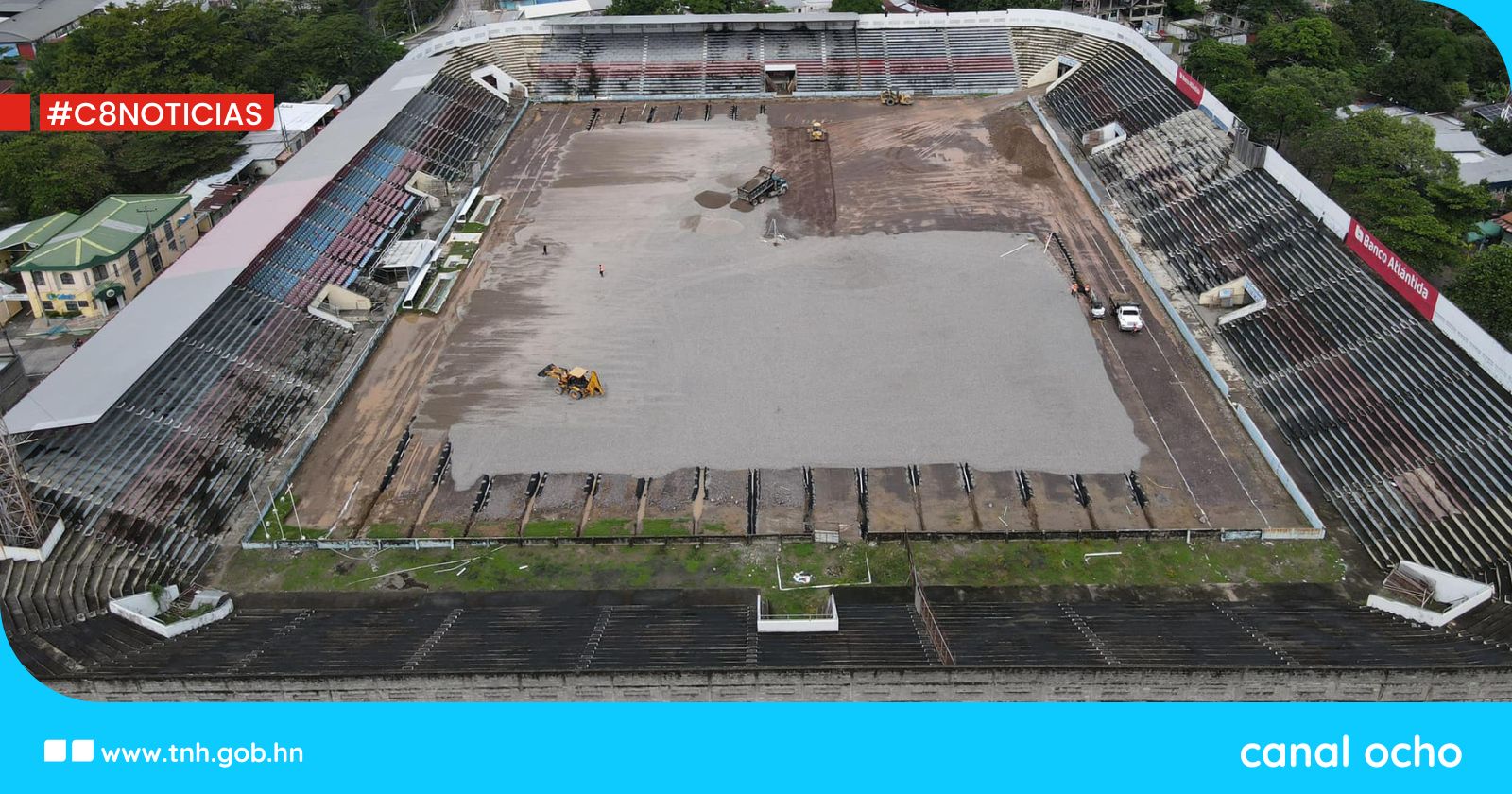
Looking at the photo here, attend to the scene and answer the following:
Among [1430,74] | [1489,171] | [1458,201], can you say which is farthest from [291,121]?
[1430,74]

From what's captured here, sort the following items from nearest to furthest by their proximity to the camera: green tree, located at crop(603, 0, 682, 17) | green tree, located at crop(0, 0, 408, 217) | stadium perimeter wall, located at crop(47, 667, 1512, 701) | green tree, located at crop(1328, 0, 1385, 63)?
stadium perimeter wall, located at crop(47, 667, 1512, 701)
green tree, located at crop(0, 0, 408, 217)
green tree, located at crop(1328, 0, 1385, 63)
green tree, located at crop(603, 0, 682, 17)

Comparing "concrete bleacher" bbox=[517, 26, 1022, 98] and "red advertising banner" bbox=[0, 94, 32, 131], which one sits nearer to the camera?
"red advertising banner" bbox=[0, 94, 32, 131]

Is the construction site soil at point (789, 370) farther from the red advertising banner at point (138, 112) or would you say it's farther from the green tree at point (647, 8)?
the green tree at point (647, 8)

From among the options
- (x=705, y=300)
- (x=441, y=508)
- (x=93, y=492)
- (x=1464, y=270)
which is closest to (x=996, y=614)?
(x=441, y=508)

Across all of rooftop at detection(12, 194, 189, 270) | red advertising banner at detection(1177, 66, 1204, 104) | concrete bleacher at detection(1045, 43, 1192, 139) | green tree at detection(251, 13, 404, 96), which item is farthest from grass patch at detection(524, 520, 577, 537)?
green tree at detection(251, 13, 404, 96)

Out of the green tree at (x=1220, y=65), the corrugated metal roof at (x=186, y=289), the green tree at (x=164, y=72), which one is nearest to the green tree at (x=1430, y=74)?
the green tree at (x=1220, y=65)

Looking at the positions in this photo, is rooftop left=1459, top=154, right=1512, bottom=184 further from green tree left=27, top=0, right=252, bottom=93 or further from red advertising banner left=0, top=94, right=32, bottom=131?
red advertising banner left=0, top=94, right=32, bottom=131

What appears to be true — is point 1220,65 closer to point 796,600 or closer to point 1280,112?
point 1280,112
